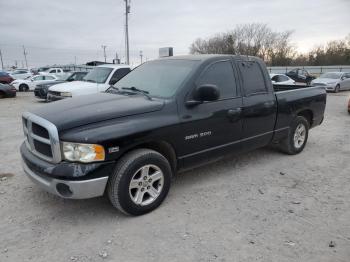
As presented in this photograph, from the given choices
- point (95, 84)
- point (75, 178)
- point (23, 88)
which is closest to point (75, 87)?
point (95, 84)

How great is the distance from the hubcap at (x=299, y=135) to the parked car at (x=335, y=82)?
15.8 m

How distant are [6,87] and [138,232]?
721 inches

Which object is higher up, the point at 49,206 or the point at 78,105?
the point at 78,105

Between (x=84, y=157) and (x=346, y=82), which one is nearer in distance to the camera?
(x=84, y=157)

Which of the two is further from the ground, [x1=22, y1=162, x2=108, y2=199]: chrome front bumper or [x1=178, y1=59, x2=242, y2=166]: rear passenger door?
[x1=178, y1=59, x2=242, y2=166]: rear passenger door

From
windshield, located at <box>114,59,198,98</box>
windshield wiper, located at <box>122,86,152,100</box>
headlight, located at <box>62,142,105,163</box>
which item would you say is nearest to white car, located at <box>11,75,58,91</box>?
windshield, located at <box>114,59,198,98</box>

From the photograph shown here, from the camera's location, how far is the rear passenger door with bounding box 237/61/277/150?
4762mm

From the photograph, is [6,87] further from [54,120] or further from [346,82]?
[346,82]

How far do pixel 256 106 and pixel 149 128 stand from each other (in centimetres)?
205

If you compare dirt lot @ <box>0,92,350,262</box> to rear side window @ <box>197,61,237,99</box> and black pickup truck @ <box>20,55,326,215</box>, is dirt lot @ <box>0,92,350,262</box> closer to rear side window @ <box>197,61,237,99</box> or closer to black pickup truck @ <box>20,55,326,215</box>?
black pickup truck @ <box>20,55,326,215</box>

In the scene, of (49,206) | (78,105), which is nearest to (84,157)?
(78,105)

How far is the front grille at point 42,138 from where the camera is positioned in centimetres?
323

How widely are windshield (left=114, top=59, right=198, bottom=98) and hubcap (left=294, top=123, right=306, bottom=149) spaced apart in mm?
2809

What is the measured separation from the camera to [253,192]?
4359mm
